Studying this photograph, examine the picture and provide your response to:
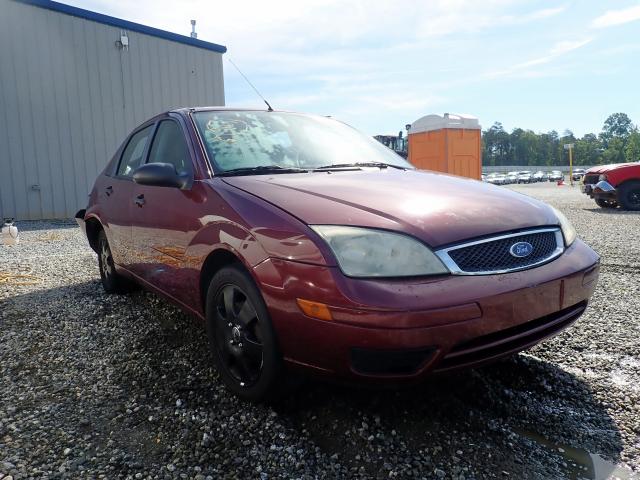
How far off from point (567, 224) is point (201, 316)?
1.89m

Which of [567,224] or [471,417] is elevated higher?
[567,224]

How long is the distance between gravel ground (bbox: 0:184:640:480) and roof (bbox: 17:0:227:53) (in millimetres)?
9954

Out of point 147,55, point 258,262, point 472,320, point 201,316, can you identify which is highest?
point 147,55

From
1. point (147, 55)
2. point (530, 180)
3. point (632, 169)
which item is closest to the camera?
point (632, 169)

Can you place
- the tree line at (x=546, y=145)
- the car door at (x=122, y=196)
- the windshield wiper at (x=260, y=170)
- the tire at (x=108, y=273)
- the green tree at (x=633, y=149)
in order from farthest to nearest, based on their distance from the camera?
the tree line at (x=546, y=145)
the green tree at (x=633, y=149)
the tire at (x=108, y=273)
the car door at (x=122, y=196)
the windshield wiper at (x=260, y=170)

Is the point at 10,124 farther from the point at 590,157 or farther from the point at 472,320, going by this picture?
the point at 590,157

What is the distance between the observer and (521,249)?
197 cm

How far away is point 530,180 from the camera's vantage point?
61094mm

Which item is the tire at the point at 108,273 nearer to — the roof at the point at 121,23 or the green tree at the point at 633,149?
the roof at the point at 121,23

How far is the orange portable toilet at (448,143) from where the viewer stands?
1245cm

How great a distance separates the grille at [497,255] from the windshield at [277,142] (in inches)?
44.8

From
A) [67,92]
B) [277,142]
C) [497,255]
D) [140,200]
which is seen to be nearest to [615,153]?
[67,92]

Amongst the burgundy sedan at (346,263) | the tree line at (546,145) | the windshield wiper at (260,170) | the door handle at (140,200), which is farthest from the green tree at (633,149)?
the door handle at (140,200)

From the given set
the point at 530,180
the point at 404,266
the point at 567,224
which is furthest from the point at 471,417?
the point at 530,180
